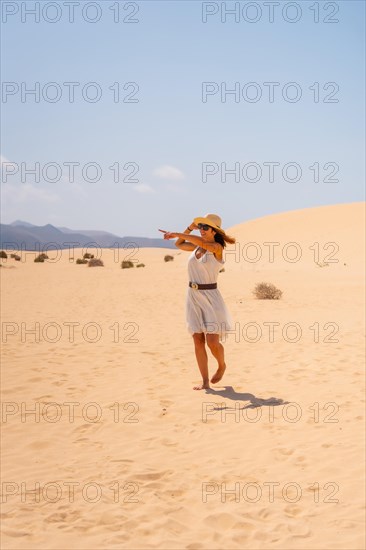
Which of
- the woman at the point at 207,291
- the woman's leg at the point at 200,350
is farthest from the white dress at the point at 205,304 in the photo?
the woman's leg at the point at 200,350

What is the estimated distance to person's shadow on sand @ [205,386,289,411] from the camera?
20.8ft

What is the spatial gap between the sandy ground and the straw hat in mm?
2064

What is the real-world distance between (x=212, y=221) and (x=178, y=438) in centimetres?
250

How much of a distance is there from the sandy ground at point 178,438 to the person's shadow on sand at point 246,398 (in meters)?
0.04

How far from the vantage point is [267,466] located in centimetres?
470

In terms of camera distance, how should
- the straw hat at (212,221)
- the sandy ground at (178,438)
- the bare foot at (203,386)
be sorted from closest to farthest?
the sandy ground at (178,438), the straw hat at (212,221), the bare foot at (203,386)

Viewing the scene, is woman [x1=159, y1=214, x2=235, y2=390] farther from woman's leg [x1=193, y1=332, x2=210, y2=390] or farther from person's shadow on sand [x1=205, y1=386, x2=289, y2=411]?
person's shadow on sand [x1=205, y1=386, x2=289, y2=411]

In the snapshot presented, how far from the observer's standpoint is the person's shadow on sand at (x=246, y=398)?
634cm

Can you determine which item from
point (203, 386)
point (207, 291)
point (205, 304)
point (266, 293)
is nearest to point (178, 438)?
point (203, 386)

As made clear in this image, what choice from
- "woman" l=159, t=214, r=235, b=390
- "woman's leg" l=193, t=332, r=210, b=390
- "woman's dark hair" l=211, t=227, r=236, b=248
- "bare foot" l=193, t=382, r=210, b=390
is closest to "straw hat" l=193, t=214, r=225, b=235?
"woman" l=159, t=214, r=235, b=390

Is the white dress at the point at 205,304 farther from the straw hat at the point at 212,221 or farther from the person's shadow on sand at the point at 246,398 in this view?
the person's shadow on sand at the point at 246,398

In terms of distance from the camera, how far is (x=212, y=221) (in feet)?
20.9

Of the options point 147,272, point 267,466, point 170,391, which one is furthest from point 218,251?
point 147,272

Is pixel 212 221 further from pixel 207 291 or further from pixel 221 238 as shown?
pixel 207 291
